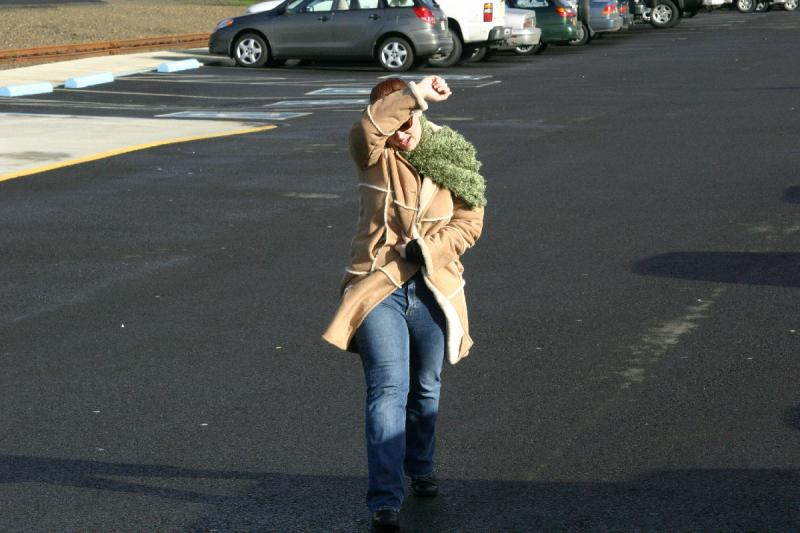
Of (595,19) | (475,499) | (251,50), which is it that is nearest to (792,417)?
(475,499)

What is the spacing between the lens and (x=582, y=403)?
680 centimetres

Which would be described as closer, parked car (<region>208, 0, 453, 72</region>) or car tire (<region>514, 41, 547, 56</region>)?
parked car (<region>208, 0, 453, 72</region>)

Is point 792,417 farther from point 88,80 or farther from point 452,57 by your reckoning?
point 452,57

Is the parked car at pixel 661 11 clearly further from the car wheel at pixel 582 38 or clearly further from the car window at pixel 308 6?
the car window at pixel 308 6

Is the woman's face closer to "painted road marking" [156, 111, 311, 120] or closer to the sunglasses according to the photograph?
the sunglasses

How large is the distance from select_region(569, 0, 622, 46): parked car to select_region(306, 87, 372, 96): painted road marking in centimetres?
1461

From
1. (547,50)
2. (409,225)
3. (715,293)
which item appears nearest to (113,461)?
(409,225)

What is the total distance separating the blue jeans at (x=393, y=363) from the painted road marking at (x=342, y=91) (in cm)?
1743

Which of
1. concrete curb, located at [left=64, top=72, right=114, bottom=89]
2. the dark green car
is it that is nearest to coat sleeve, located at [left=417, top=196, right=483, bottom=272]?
concrete curb, located at [left=64, top=72, right=114, bottom=89]

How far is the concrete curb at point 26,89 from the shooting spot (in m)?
22.5

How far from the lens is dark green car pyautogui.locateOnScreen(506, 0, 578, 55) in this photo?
33719 mm

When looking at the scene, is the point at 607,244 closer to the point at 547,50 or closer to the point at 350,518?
the point at 350,518

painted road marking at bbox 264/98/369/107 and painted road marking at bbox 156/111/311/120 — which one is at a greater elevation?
painted road marking at bbox 156/111/311/120

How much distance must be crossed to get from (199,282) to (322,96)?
1322 cm
